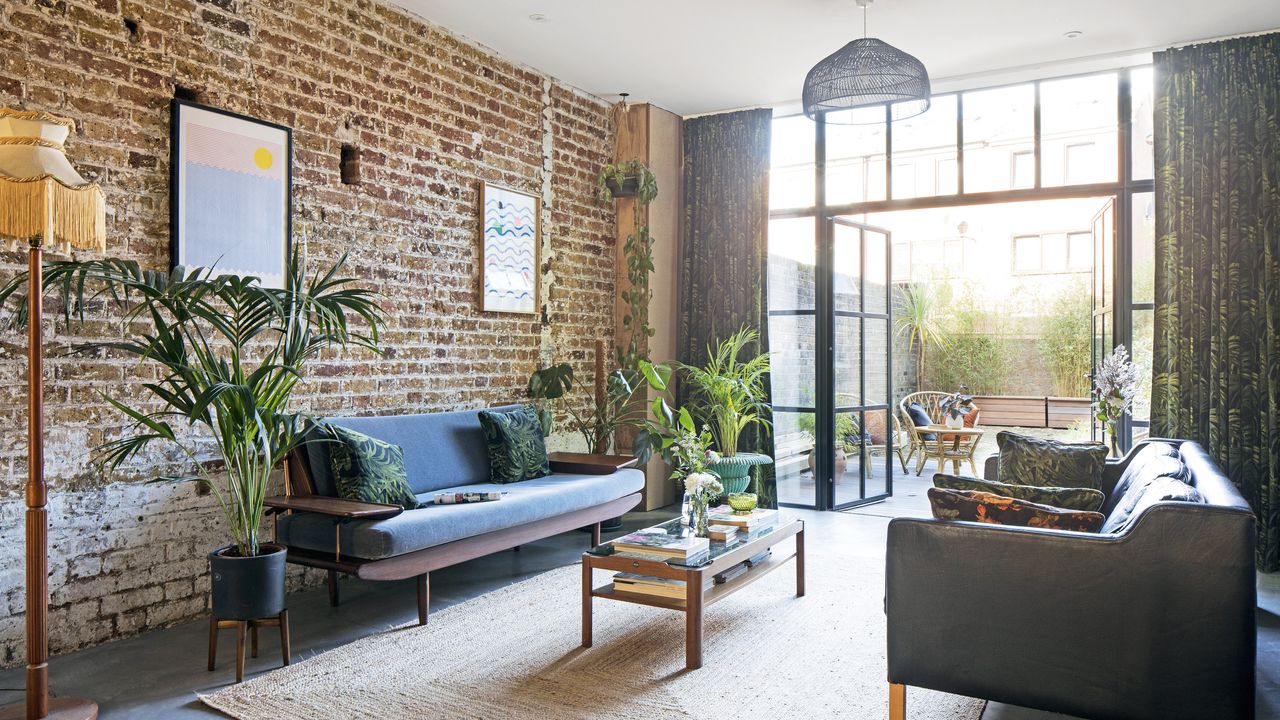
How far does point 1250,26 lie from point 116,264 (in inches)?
229

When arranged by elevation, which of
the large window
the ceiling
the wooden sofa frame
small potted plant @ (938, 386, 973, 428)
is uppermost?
the ceiling

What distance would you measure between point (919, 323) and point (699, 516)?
26.5 feet

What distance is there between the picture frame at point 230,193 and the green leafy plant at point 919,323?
8371mm

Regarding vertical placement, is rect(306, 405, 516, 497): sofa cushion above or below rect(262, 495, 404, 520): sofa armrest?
above

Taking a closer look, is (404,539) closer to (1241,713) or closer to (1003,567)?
(1003,567)

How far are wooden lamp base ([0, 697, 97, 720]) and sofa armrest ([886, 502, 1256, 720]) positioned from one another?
2.48m

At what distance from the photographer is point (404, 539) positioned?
3.58m

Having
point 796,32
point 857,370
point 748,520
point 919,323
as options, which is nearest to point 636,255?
point 857,370

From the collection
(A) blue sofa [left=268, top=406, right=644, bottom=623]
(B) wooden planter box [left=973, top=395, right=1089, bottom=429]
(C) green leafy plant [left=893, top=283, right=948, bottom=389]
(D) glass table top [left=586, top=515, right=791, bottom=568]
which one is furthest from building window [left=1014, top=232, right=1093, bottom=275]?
(D) glass table top [left=586, top=515, right=791, bottom=568]

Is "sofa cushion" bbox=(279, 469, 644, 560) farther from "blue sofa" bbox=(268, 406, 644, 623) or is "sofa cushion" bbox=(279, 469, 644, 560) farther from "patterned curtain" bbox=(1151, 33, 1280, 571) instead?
"patterned curtain" bbox=(1151, 33, 1280, 571)

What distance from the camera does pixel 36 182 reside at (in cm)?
267

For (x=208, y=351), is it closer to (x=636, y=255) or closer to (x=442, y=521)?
(x=442, y=521)

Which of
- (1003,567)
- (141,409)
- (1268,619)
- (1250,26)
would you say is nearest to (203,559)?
(141,409)

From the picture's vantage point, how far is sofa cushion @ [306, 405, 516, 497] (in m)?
4.02
